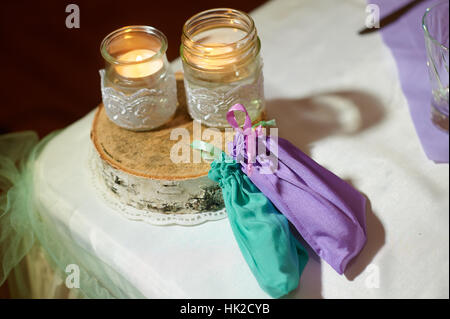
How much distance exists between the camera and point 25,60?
152cm

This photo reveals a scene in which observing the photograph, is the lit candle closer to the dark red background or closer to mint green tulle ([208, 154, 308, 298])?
mint green tulle ([208, 154, 308, 298])

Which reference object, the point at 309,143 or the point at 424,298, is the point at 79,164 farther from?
the point at 424,298

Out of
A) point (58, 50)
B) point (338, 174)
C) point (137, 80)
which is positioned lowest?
point (58, 50)

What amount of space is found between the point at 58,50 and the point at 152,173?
100 centimetres

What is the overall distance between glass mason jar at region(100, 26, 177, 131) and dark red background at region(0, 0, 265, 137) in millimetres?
664

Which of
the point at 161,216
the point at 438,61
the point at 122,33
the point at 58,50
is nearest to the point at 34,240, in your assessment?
Result: the point at 161,216

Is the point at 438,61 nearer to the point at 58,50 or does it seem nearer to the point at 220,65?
the point at 220,65

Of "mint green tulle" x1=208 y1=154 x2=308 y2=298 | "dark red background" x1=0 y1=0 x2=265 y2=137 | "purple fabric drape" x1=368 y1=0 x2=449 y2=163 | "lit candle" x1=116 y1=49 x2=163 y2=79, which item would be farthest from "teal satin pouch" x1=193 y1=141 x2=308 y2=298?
"dark red background" x1=0 y1=0 x2=265 y2=137

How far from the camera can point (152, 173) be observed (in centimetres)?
65

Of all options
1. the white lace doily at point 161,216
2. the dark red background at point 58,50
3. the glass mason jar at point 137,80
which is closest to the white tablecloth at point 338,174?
the white lace doily at point 161,216

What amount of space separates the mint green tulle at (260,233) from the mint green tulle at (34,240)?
7.0 inches

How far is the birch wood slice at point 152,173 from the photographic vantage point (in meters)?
0.64

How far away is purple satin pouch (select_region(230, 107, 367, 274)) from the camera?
60 centimetres

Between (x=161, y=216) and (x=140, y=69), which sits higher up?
(x=140, y=69)
